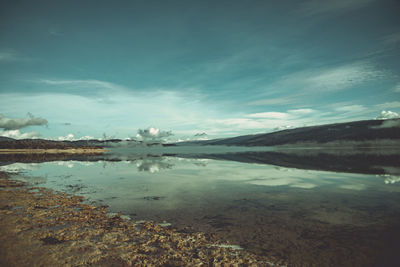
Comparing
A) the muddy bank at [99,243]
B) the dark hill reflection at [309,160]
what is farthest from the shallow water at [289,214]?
the dark hill reflection at [309,160]

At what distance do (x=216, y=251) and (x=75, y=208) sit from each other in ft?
45.4

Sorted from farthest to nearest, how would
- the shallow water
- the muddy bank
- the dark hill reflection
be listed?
1. the dark hill reflection
2. the shallow water
3. the muddy bank

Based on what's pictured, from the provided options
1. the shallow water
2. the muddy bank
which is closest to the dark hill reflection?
the shallow water

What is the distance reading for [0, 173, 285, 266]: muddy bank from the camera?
9.63 metres

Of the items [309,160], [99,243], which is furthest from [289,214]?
[309,160]

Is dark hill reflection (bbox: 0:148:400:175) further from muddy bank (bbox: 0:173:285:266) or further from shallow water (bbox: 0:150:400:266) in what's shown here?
muddy bank (bbox: 0:173:285:266)

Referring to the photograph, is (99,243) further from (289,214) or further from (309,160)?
(309,160)

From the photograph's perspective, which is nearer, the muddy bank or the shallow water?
the muddy bank

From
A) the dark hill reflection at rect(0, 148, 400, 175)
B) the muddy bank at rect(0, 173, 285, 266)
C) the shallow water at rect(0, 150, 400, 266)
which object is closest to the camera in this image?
the muddy bank at rect(0, 173, 285, 266)

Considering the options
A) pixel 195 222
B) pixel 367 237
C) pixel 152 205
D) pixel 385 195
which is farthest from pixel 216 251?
pixel 385 195

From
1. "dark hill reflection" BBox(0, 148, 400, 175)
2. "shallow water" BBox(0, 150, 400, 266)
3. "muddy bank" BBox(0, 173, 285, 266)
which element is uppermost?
"muddy bank" BBox(0, 173, 285, 266)

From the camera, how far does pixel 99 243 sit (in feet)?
37.1

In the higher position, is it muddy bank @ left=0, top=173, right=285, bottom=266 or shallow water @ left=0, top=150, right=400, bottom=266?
muddy bank @ left=0, top=173, right=285, bottom=266

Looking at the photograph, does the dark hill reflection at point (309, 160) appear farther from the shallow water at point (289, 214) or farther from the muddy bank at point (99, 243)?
the muddy bank at point (99, 243)
